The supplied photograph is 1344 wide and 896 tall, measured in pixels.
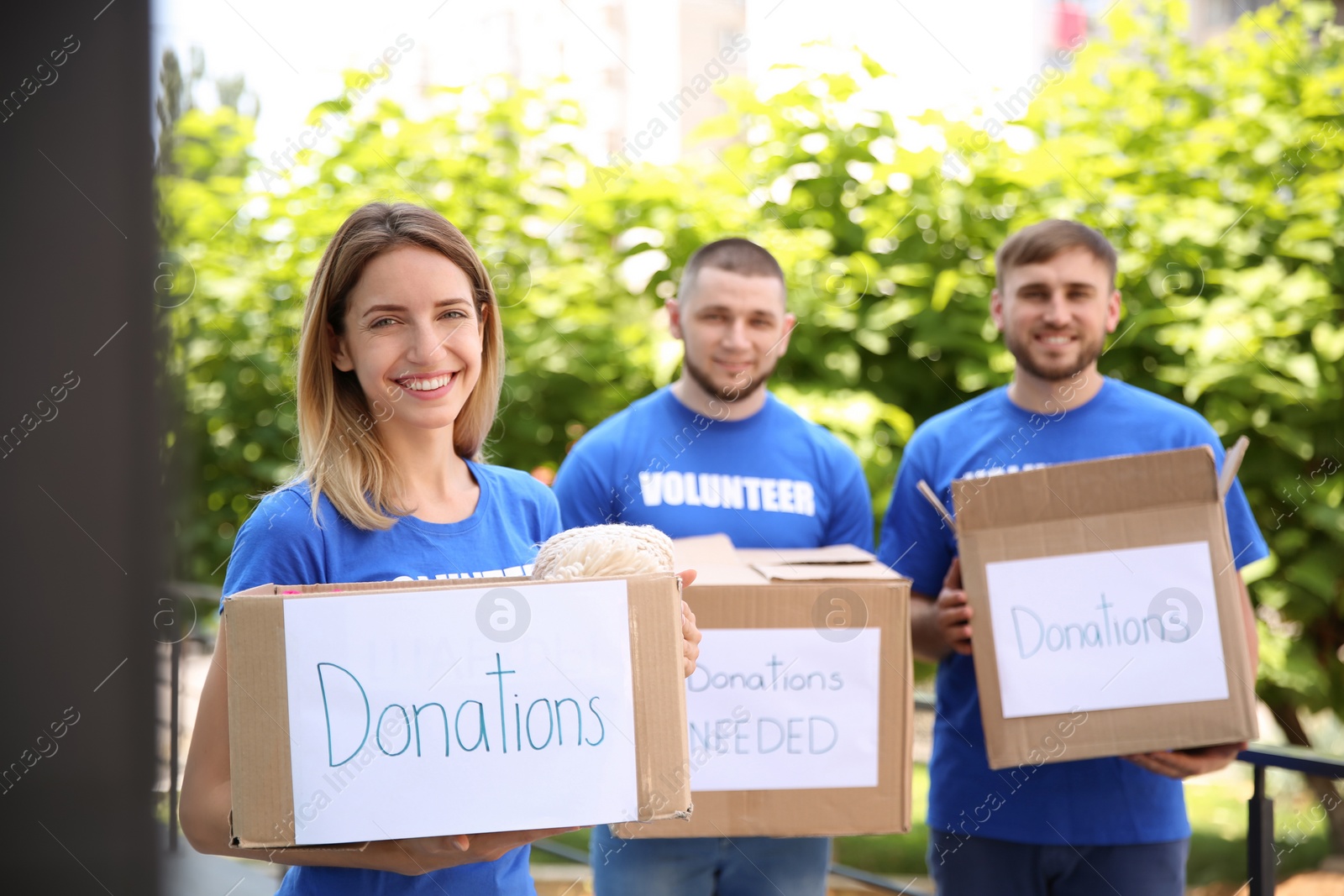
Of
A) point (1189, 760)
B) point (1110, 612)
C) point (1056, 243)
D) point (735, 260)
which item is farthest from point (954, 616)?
point (735, 260)

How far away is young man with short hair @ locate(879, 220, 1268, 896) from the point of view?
2.24m

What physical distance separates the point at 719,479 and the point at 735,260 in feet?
1.89

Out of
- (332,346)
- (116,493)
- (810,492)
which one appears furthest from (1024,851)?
(116,493)

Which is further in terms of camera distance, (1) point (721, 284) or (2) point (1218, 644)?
(1) point (721, 284)

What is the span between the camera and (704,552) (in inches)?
88.4

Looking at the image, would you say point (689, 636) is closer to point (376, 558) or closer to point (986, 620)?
point (376, 558)

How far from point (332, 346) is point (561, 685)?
0.68m

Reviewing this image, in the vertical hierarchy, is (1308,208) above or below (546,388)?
above

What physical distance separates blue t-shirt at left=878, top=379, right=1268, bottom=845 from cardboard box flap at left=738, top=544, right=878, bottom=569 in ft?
1.13

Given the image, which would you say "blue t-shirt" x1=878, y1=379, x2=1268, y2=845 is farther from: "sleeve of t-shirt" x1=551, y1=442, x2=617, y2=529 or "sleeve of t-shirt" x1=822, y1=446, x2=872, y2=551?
"sleeve of t-shirt" x1=551, y1=442, x2=617, y2=529

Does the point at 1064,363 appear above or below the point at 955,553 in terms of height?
above

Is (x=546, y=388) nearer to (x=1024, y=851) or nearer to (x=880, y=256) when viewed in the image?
(x=880, y=256)

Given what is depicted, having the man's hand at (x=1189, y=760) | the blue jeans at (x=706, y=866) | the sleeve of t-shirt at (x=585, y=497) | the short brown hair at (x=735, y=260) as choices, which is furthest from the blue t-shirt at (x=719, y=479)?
the man's hand at (x=1189, y=760)

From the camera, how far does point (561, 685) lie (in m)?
1.41
